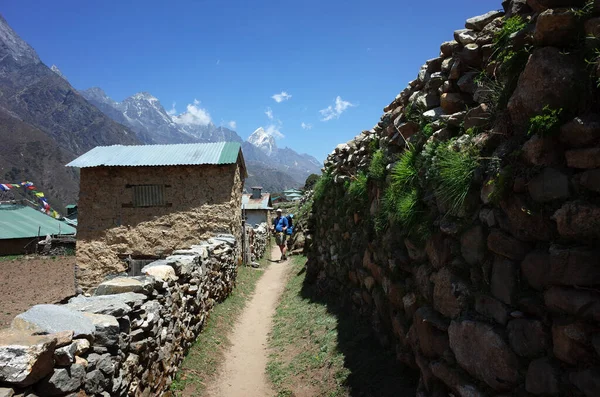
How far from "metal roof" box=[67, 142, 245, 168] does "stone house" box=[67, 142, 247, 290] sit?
0.04m

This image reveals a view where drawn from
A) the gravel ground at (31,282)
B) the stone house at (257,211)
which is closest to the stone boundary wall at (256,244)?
the gravel ground at (31,282)

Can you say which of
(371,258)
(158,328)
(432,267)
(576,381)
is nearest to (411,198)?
(432,267)

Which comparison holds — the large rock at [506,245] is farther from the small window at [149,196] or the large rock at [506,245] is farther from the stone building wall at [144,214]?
the small window at [149,196]

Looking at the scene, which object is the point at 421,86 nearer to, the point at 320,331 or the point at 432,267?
the point at 432,267

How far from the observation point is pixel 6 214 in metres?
34.2

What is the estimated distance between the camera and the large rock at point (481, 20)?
397 cm

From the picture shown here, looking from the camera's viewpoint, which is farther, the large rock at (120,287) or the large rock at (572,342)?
the large rock at (120,287)

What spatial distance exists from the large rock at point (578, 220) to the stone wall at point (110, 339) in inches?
138

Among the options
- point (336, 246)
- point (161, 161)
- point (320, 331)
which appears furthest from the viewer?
point (161, 161)

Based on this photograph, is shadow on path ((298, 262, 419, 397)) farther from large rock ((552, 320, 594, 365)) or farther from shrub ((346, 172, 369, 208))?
large rock ((552, 320, 594, 365))

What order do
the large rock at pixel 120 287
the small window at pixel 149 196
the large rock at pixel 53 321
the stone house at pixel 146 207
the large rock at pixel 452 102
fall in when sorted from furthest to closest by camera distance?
the small window at pixel 149 196 → the stone house at pixel 146 207 → the large rock at pixel 120 287 → the large rock at pixel 452 102 → the large rock at pixel 53 321

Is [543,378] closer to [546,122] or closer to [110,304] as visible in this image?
[546,122]

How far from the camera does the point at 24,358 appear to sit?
2344 millimetres

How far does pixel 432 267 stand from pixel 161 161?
38.0ft
